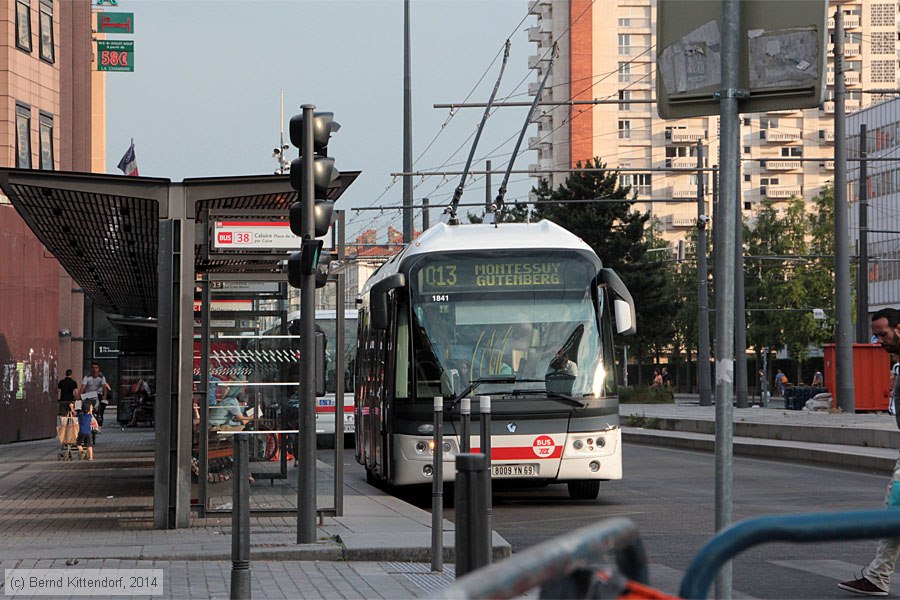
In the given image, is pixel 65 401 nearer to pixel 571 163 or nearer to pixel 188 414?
pixel 188 414

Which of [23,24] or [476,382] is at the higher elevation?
[23,24]

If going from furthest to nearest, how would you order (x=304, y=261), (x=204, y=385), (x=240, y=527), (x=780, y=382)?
(x=780, y=382)
(x=204, y=385)
(x=304, y=261)
(x=240, y=527)

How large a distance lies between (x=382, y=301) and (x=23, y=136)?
67.6ft

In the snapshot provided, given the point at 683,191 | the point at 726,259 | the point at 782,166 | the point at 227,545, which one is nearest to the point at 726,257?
the point at 726,259

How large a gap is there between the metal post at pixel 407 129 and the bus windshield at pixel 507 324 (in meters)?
23.3

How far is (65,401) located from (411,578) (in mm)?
22005

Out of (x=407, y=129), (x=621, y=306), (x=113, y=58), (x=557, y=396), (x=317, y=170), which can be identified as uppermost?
(x=113, y=58)

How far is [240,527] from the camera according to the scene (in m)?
8.68

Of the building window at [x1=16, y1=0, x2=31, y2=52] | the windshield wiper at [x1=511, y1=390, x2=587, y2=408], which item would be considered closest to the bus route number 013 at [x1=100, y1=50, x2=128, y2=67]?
the building window at [x1=16, y1=0, x2=31, y2=52]

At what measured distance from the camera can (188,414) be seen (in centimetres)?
1305

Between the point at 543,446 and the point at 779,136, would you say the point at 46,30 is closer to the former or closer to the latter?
the point at 543,446

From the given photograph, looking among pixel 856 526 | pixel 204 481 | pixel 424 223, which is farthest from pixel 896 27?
pixel 856 526

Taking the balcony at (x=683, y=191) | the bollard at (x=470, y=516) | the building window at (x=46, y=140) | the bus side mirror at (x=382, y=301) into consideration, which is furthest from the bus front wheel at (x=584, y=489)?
the balcony at (x=683, y=191)

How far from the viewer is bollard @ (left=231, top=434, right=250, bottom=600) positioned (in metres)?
8.41
